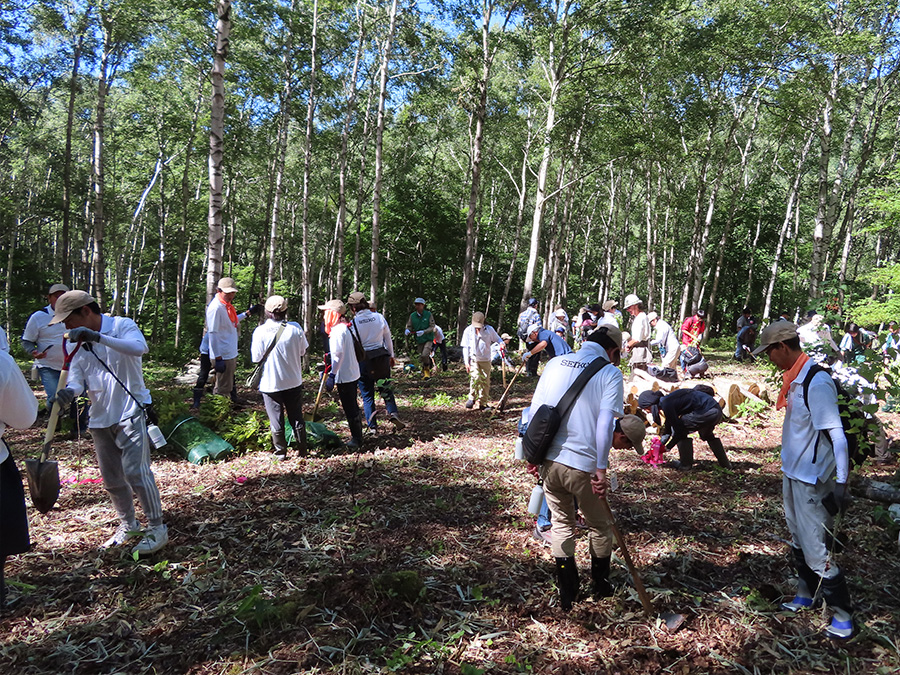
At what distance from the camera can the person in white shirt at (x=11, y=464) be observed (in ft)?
8.90

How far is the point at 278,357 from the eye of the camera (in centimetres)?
576

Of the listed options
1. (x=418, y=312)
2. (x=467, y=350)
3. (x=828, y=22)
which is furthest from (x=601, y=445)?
(x=828, y=22)

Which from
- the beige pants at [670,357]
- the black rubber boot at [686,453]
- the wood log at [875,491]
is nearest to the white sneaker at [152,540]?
the black rubber boot at [686,453]

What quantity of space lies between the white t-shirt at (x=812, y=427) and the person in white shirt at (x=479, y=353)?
5846 millimetres

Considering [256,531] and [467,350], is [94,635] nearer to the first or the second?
[256,531]

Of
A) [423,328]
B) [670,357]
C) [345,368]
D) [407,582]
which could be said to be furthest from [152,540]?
[423,328]

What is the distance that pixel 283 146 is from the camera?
17609 mm

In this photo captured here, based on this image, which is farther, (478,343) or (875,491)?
(478,343)

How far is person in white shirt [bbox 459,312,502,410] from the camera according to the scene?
894 cm

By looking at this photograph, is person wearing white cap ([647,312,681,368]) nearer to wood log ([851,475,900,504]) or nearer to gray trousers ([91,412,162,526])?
wood log ([851,475,900,504])

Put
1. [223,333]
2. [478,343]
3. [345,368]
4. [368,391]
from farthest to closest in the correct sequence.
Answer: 1. [478,343]
2. [223,333]
3. [368,391]
4. [345,368]

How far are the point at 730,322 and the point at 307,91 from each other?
94.9 ft

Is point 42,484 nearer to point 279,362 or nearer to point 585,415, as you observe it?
point 279,362

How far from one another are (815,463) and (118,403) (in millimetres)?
4979
